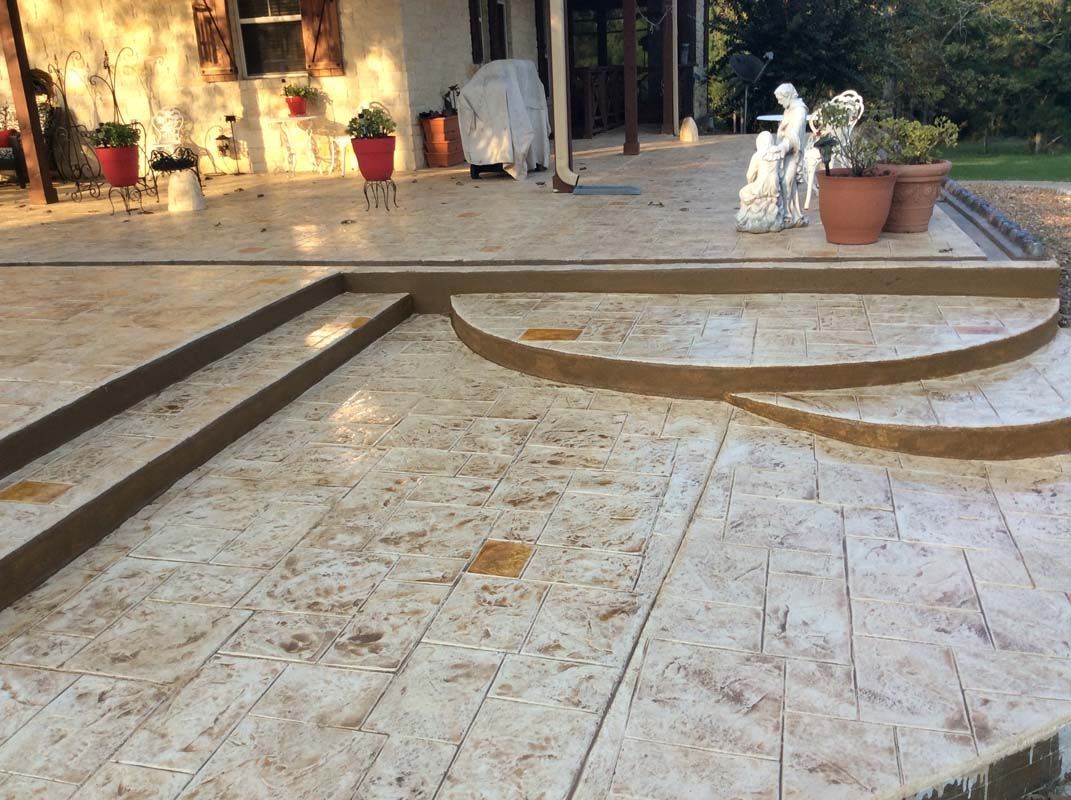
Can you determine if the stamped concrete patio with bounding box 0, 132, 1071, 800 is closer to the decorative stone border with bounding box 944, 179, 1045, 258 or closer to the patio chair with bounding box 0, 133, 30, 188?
the decorative stone border with bounding box 944, 179, 1045, 258

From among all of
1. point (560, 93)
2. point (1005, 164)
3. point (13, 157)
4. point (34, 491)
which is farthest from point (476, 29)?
point (1005, 164)

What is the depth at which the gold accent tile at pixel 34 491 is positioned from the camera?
10.1 feet

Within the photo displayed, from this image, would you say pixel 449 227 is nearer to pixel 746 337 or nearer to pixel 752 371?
pixel 746 337

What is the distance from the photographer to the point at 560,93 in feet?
25.1

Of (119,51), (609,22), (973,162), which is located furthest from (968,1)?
(119,51)

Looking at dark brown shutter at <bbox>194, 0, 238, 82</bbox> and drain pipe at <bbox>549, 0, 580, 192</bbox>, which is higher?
dark brown shutter at <bbox>194, 0, 238, 82</bbox>

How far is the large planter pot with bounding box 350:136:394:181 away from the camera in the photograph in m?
7.32

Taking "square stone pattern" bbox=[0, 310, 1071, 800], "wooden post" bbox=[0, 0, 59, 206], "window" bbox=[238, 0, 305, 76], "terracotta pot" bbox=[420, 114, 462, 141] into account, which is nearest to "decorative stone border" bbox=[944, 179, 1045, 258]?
"square stone pattern" bbox=[0, 310, 1071, 800]

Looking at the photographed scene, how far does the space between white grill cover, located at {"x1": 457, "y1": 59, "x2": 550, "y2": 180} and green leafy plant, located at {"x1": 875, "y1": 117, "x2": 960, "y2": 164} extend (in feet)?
14.4

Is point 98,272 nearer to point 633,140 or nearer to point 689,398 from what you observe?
point 689,398

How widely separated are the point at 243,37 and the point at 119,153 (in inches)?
120

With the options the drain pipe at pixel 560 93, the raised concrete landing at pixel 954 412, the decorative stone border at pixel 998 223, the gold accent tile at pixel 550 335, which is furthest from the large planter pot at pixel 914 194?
the drain pipe at pixel 560 93

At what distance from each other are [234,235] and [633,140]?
5475 millimetres

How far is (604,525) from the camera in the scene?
9.96ft
